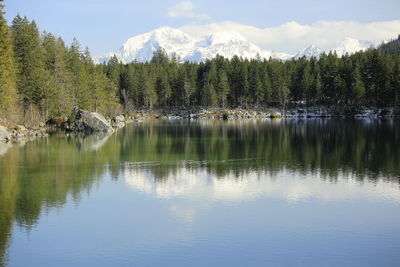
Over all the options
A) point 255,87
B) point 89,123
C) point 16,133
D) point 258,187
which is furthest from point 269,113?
point 258,187

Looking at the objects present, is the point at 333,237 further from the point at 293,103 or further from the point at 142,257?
the point at 293,103

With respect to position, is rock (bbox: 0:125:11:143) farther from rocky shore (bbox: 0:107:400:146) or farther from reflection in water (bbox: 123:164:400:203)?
reflection in water (bbox: 123:164:400:203)

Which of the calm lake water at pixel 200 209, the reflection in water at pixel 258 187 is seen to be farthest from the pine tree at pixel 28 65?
the reflection in water at pixel 258 187

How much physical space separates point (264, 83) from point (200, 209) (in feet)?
381

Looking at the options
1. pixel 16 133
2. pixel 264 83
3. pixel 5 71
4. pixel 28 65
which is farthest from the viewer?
pixel 264 83

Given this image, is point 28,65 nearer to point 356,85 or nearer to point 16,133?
point 16,133

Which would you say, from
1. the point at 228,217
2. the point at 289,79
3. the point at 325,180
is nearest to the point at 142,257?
the point at 228,217

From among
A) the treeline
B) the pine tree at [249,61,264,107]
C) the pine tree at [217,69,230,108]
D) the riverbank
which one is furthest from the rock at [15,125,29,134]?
the pine tree at [249,61,264,107]

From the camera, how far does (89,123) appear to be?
7488 cm

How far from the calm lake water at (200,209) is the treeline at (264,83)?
284 ft

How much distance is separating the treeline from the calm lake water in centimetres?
8652

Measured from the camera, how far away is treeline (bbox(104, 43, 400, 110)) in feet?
407

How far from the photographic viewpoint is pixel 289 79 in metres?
138

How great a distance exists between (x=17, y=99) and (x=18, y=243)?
4835cm
